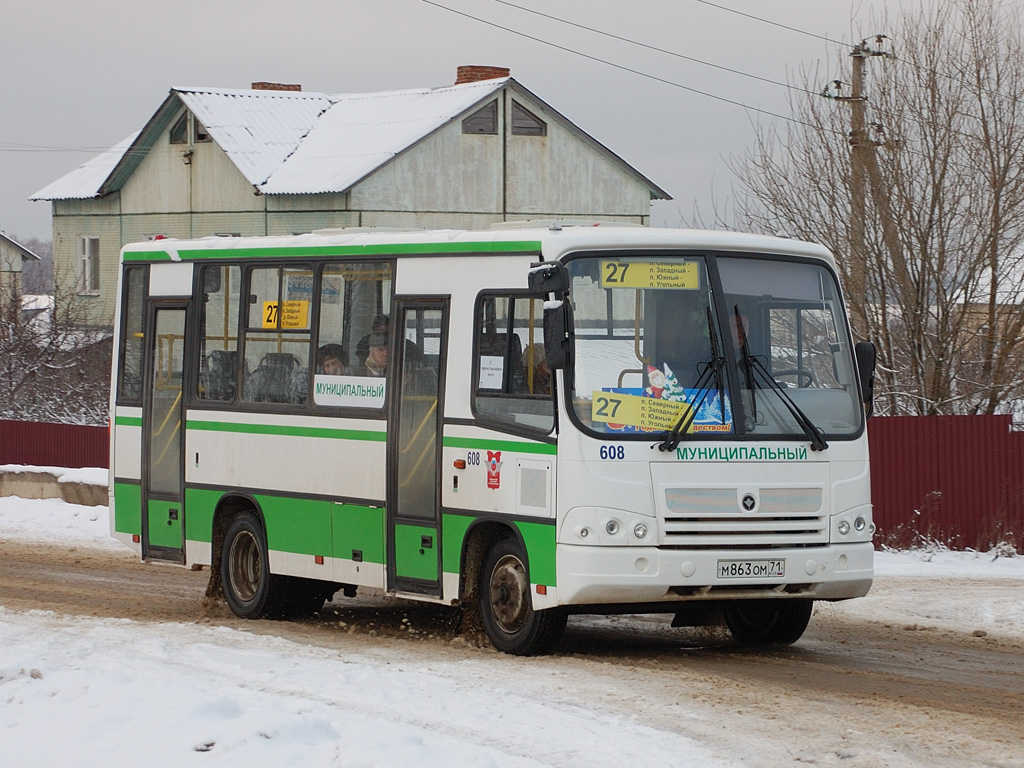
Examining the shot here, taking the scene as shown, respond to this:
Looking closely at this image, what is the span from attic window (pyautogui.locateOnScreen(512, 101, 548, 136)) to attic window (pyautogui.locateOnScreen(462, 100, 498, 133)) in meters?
0.59

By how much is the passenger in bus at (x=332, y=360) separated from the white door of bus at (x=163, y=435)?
2012 millimetres

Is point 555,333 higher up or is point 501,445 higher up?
point 555,333

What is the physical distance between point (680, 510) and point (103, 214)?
4724cm

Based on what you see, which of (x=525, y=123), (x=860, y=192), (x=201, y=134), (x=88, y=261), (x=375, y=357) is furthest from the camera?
(x=88, y=261)

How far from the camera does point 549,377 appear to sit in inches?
423

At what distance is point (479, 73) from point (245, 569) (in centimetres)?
3704

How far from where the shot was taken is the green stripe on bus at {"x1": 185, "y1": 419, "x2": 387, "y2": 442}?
40.8ft

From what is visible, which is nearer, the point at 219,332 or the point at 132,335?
the point at 219,332

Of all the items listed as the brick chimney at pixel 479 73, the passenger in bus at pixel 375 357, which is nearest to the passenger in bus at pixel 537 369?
the passenger in bus at pixel 375 357

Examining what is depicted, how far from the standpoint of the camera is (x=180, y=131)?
5103cm

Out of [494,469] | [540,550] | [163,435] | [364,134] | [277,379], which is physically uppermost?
[364,134]

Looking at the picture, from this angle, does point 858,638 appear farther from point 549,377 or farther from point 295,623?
point 295,623

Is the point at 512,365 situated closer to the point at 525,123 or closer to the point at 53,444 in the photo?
the point at 53,444

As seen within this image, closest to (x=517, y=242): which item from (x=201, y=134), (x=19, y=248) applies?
(x=201, y=134)
